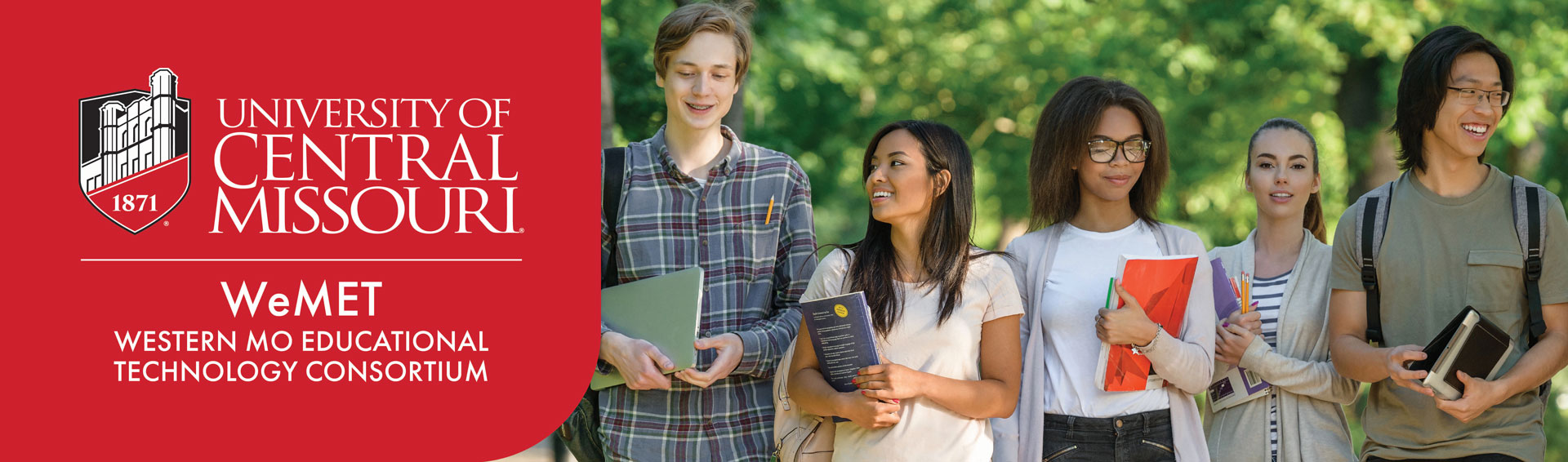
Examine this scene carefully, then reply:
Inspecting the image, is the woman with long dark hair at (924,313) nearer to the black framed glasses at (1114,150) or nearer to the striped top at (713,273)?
the striped top at (713,273)

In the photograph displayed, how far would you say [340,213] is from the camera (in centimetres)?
455

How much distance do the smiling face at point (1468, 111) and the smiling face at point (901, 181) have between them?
144 centimetres

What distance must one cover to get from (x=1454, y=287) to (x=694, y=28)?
2.23 metres

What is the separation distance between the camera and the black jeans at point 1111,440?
11.6ft

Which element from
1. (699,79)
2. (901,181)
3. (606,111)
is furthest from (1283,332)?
(606,111)

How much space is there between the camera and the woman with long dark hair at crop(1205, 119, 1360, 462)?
4.00 metres

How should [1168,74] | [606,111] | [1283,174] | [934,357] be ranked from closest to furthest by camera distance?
[934,357]
[1283,174]
[606,111]
[1168,74]

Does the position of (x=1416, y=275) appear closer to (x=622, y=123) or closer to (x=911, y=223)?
(x=911, y=223)

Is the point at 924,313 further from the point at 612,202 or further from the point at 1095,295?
the point at 612,202

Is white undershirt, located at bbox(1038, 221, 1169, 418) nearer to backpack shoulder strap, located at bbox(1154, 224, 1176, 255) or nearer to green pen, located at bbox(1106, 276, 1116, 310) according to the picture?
backpack shoulder strap, located at bbox(1154, 224, 1176, 255)

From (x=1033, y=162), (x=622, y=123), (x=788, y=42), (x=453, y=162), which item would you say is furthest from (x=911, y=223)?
(x=788, y=42)

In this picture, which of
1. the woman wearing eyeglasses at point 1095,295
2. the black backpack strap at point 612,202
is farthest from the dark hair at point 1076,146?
the black backpack strap at point 612,202

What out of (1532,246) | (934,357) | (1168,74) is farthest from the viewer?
(1168,74)

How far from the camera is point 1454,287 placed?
3695 millimetres
